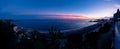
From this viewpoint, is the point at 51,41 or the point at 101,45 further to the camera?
the point at 101,45

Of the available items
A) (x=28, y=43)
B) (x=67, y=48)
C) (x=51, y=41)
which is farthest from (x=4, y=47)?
(x=67, y=48)

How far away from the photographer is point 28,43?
6938 millimetres

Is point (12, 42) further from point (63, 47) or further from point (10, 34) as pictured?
point (63, 47)

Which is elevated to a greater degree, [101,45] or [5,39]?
[5,39]

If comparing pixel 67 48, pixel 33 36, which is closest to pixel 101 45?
pixel 67 48

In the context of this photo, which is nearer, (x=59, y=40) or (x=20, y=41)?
(x=20, y=41)

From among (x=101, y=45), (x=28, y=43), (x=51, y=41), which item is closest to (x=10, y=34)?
(x=28, y=43)

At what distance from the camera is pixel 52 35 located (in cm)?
725

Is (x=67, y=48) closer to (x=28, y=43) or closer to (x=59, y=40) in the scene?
(x=59, y=40)

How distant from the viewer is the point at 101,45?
10656 mm

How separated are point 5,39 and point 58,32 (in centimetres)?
185

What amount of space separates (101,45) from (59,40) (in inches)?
149

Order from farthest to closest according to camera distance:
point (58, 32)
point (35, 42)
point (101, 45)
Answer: point (101, 45)
point (58, 32)
point (35, 42)

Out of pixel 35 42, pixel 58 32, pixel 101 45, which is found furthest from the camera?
pixel 101 45
